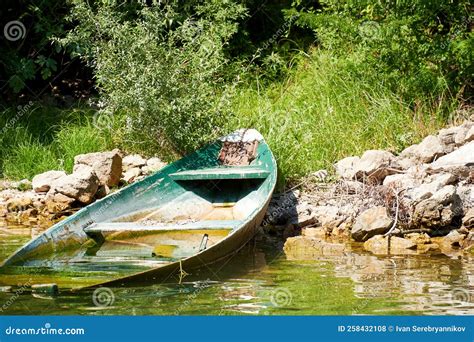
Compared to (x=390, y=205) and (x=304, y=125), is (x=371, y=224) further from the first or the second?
(x=304, y=125)

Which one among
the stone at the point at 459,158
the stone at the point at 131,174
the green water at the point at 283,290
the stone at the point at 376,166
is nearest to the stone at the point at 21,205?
the stone at the point at 131,174

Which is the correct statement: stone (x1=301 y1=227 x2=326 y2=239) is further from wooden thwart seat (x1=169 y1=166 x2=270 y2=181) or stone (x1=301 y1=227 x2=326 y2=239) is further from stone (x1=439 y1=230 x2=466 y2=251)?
stone (x1=439 y1=230 x2=466 y2=251)

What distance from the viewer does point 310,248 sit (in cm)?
929

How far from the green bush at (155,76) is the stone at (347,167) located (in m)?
1.40

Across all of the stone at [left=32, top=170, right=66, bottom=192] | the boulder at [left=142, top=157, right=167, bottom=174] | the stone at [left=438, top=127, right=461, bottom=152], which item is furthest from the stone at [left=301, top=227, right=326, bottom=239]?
the stone at [left=32, top=170, right=66, bottom=192]

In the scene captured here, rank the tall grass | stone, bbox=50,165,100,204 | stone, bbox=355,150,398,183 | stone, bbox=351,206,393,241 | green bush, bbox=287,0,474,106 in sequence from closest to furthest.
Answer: stone, bbox=351,206,393,241 < stone, bbox=355,150,398,183 < stone, bbox=50,165,100,204 < the tall grass < green bush, bbox=287,0,474,106

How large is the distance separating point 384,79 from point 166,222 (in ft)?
11.8

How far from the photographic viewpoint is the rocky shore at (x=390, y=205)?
933 cm

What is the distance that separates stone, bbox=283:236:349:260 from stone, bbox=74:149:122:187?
2.52m

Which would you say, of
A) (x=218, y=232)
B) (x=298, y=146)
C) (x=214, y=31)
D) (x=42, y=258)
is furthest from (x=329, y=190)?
(x=42, y=258)

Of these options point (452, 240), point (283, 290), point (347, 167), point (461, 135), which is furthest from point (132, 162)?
point (283, 290)

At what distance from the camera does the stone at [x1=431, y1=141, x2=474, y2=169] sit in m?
10.1

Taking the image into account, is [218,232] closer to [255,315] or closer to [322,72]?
[255,315]

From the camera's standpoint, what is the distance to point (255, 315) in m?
6.83
